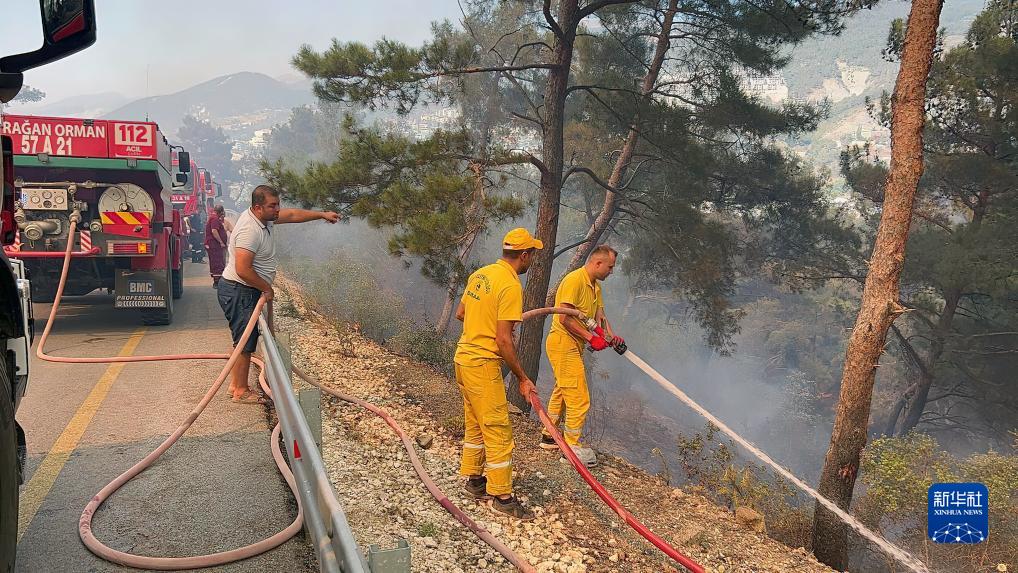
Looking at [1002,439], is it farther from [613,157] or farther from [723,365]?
[723,365]

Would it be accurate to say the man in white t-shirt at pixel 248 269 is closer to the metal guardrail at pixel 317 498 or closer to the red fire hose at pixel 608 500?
the metal guardrail at pixel 317 498

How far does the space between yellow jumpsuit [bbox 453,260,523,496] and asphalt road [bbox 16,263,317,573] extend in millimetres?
1305

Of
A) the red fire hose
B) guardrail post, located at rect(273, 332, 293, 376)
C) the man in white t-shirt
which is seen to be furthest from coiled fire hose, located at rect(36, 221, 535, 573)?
the red fire hose

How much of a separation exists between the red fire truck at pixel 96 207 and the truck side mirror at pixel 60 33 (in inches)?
249

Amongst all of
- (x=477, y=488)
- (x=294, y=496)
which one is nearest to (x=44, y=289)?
(x=294, y=496)

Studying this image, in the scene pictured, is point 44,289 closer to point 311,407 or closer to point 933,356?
point 311,407

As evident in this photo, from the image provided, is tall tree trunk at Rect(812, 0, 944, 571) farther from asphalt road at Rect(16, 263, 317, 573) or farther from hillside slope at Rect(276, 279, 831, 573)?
asphalt road at Rect(16, 263, 317, 573)

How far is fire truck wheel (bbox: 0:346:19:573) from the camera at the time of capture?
2180 millimetres

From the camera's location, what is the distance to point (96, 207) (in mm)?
8711

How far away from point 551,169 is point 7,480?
9.41 metres

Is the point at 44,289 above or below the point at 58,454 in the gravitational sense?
above

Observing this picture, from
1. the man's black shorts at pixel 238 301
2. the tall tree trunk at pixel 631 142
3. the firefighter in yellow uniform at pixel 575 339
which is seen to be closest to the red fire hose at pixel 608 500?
the firefighter in yellow uniform at pixel 575 339

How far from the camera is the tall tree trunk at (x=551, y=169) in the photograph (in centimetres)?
1083

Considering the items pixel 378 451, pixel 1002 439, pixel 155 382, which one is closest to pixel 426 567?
pixel 378 451
